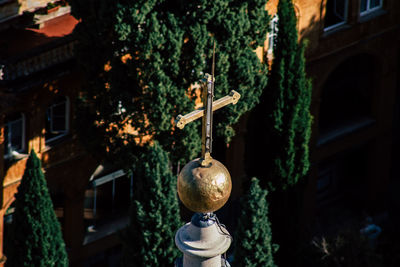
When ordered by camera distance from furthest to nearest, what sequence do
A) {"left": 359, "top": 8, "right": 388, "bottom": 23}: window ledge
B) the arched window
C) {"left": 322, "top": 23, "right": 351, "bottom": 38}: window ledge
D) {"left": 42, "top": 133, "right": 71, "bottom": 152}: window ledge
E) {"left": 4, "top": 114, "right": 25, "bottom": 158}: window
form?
the arched window
{"left": 359, "top": 8, "right": 388, "bottom": 23}: window ledge
{"left": 322, "top": 23, "right": 351, "bottom": 38}: window ledge
{"left": 42, "top": 133, "right": 71, "bottom": 152}: window ledge
{"left": 4, "top": 114, "right": 25, "bottom": 158}: window

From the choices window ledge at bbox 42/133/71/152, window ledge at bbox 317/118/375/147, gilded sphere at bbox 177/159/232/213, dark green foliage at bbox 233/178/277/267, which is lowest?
window ledge at bbox 317/118/375/147

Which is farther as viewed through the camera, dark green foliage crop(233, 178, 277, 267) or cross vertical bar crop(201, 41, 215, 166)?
dark green foliage crop(233, 178, 277, 267)

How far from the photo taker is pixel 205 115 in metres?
18.2

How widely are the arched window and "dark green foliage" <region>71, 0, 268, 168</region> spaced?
10843 millimetres

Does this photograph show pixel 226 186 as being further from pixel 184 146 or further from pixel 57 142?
pixel 57 142

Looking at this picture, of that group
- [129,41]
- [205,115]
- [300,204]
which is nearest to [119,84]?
[129,41]

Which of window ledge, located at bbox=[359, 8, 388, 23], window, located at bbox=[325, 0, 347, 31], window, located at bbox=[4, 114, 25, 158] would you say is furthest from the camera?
window ledge, located at bbox=[359, 8, 388, 23]

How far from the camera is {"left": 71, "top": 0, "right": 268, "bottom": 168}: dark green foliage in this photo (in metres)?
29.3

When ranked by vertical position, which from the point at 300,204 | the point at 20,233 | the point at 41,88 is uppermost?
the point at 41,88

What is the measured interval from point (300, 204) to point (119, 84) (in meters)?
9.76

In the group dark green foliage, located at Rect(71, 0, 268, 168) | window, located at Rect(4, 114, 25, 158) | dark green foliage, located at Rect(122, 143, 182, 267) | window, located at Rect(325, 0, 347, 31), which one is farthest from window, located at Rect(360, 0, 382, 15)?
window, located at Rect(4, 114, 25, 158)

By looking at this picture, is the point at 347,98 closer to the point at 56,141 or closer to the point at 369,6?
the point at 369,6

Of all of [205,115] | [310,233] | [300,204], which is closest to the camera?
[205,115]

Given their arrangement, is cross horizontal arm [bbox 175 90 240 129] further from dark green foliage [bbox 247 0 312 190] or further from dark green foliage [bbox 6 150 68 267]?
dark green foliage [bbox 247 0 312 190]
